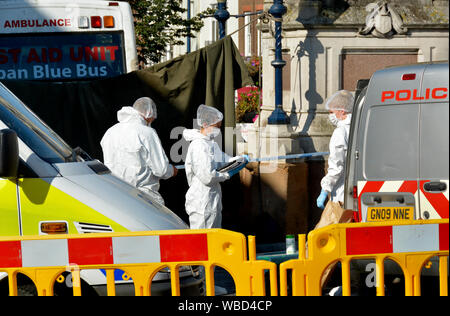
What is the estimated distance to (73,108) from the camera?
10.9 m

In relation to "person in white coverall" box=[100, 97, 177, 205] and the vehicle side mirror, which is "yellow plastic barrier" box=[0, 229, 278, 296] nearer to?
the vehicle side mirror

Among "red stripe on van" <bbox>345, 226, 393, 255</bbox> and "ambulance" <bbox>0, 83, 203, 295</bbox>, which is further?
"ambulance" <bbox>0, 83, 203, 295</bbox>

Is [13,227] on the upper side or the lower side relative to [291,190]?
upper

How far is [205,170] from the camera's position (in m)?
8.85

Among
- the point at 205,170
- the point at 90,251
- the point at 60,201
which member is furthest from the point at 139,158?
the point at 90,251

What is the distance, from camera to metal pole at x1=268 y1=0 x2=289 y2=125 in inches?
462

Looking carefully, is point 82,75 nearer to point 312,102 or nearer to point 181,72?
point 181,72

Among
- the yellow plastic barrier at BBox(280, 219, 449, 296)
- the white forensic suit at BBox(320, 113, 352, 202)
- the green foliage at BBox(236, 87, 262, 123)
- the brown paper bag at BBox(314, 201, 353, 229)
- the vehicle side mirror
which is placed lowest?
the green foliage at BBox(236, 87, 262, 123)

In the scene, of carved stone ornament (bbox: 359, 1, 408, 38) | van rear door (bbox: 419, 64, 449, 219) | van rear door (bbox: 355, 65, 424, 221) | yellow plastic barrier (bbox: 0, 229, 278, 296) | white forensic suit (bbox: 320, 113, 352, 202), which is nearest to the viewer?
yellow plastic barrier (bbox: 0, 229, 278, 296)

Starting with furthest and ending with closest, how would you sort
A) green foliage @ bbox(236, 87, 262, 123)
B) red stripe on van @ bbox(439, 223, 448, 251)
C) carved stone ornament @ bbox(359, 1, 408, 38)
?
green foliage @ bbox(236, 87, 262, 123) → carved stone ornament @ bbox(359, 1, 408, 38) → red stripe on van @ bbox(439, 223, 448, 251)

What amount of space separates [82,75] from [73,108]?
0.88 meters

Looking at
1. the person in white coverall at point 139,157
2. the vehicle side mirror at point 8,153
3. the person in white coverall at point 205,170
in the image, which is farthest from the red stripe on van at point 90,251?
the person in white coverall at point 205,170

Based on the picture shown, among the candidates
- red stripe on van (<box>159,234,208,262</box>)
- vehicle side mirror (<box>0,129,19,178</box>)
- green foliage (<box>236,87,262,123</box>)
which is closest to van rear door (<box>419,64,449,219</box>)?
red stripe on van (<box>159,234,208,262</box>)

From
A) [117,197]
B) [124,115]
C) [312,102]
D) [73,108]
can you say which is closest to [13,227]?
[117,197]
